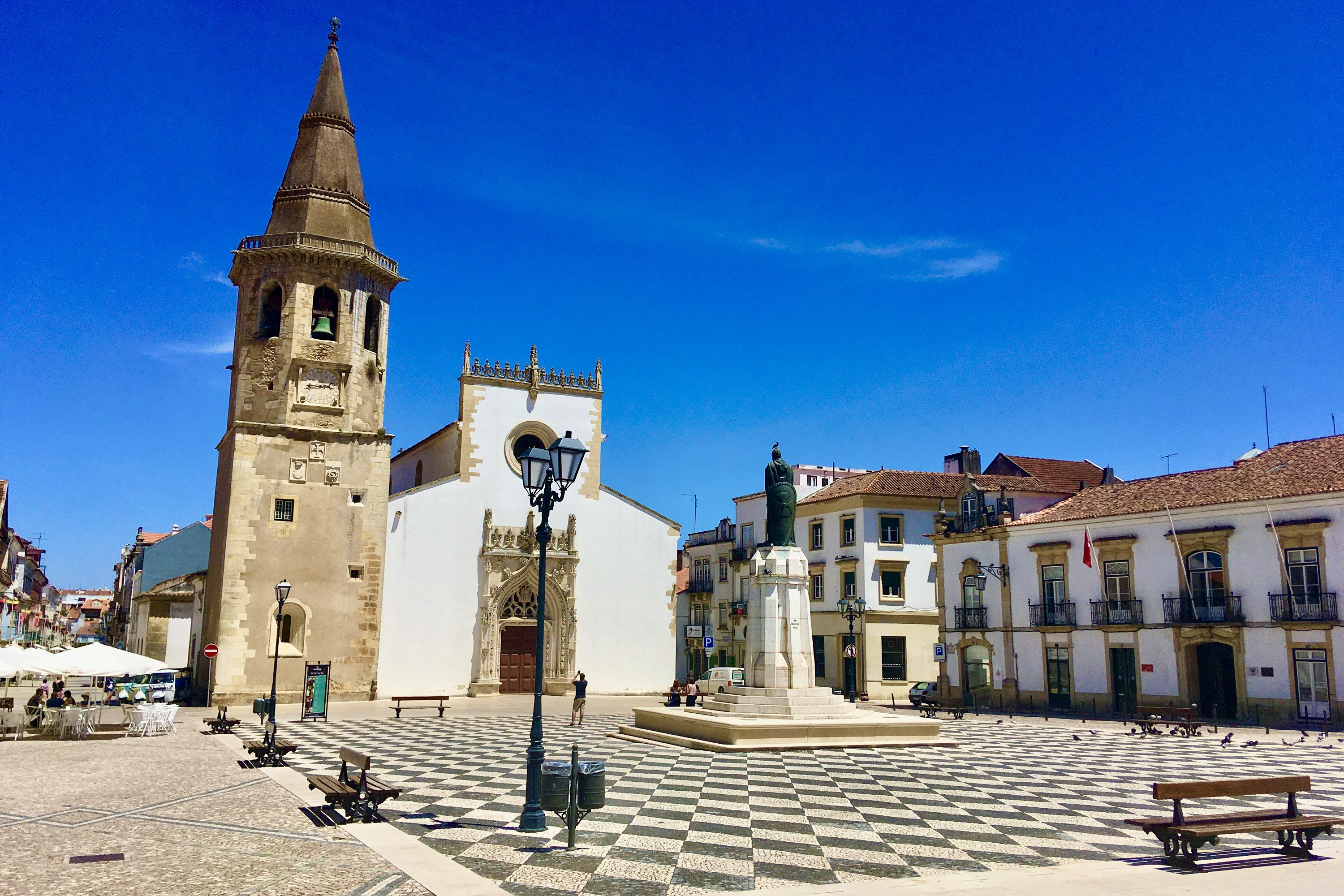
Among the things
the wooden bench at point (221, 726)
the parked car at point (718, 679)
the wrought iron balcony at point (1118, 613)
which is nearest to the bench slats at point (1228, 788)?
the wooden bench at point (221, 726)

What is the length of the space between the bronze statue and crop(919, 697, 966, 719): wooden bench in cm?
1169

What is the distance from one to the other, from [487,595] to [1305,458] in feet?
91.8

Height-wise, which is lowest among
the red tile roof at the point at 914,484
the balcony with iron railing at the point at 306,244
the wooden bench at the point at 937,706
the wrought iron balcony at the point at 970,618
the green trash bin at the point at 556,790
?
the wooden bench at the point at 937,706

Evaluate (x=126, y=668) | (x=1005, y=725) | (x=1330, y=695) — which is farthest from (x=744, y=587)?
(x=126, y=668)

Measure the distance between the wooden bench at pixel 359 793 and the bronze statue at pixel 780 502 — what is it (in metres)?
12.2

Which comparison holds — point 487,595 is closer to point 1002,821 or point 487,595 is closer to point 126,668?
point 126,668

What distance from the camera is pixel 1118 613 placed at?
103ft

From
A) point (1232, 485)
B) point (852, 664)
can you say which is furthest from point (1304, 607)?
point (852, 664)

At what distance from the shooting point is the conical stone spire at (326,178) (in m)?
34.7

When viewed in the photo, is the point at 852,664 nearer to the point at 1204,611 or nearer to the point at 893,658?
the point at 893,658

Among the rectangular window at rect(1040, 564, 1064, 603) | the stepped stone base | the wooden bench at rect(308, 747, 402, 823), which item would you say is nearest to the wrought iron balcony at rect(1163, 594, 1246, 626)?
the rectangular window at rect(1040, 564, 1064, 603)

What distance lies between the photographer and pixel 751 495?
173 ft

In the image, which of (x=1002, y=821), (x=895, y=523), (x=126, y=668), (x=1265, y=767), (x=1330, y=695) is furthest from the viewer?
(x=895, y=523)

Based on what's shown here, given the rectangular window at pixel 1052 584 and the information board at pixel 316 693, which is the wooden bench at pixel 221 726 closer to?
the information board at pixel 316 693
